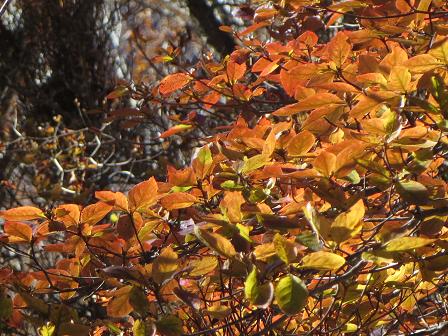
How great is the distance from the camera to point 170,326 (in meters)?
1.25

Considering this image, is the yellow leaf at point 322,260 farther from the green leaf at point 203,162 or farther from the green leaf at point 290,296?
the green leaf at point 203,162

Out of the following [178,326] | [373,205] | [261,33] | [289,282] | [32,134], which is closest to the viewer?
[289,282]

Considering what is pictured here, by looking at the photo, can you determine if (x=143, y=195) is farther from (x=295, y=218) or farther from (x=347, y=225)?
(x=347, y=225)

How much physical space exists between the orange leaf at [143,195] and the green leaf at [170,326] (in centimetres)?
27

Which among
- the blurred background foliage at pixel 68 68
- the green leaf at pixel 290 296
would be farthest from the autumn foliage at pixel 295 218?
the blurred background foliage at pixel 68 68

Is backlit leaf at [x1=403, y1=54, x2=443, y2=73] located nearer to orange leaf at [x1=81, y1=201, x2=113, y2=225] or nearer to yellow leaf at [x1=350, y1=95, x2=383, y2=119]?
yellow leaf at [x1=350, y1=95, x2=383, y2=119]

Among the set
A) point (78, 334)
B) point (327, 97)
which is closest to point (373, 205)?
point (327, 97)

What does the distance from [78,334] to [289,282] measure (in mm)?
453

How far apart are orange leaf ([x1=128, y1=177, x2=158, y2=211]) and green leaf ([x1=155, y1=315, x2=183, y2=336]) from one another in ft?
0.87

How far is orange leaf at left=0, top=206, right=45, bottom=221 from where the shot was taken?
1435 millimetres

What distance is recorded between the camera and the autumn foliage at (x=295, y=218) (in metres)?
1.16

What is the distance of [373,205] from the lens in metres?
1.52

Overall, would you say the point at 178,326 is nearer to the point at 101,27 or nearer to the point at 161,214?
the point at 161,214

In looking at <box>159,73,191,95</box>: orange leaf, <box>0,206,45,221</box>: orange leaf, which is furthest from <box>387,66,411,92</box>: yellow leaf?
<box>159,73,191,95</box>: orange leaf
